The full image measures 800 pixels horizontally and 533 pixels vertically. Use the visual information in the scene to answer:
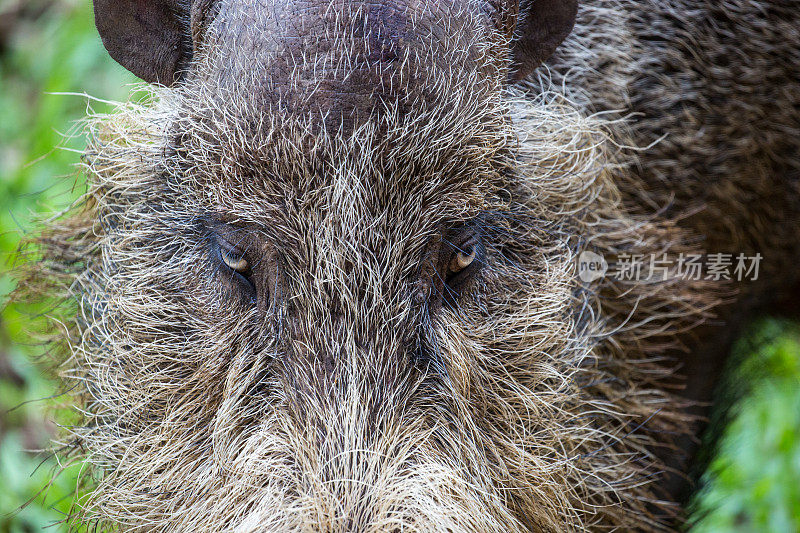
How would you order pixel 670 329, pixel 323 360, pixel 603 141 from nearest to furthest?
pixel 323 360 → pixel 603 141 → pixel 670 329

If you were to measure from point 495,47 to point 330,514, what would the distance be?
1.37 meters

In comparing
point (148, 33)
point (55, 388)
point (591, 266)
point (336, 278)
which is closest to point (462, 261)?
point (336, 278)

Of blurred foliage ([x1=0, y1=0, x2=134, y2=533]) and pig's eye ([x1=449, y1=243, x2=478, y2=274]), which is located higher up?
pig's eye ([x1=449, y1=243, x2=478, y2=274])

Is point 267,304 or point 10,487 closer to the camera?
point 267,304

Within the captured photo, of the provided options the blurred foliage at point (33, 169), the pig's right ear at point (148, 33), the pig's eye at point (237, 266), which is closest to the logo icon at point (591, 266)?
the pig's eye at point (237, 266)

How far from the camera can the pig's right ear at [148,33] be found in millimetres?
2529

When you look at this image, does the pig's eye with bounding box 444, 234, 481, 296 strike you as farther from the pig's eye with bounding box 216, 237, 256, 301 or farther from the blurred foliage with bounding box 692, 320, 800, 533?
the blurred foliage with bounding box 692, 320, 800, 533

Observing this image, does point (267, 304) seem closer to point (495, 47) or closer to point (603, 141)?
point (495, 47)

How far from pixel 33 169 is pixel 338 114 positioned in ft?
12.2

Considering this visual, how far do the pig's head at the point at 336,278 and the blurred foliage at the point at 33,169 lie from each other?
783mm

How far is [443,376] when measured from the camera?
7.58 feet

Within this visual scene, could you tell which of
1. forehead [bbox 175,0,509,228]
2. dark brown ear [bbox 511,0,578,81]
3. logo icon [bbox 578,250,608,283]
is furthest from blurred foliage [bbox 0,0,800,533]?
dark brown ear [bbox 511,0,578,81]

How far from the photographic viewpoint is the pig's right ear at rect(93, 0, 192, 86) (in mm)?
2529

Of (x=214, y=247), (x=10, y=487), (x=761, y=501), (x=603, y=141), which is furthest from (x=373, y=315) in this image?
(x=761, y=501)
